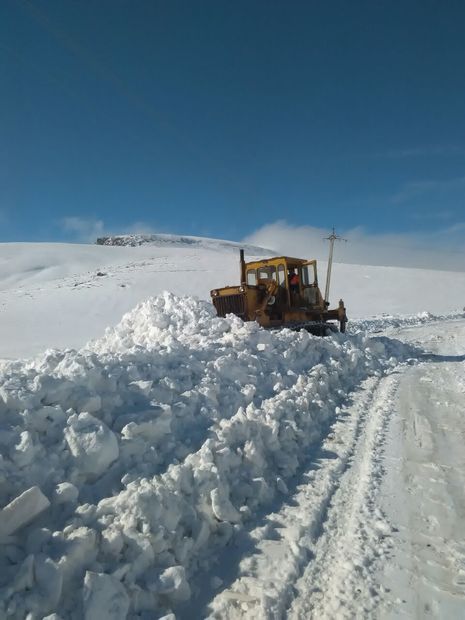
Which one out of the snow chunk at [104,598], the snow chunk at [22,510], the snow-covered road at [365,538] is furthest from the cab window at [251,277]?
the snow chunk at [104,598]

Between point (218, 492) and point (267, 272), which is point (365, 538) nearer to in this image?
point (218, 492)

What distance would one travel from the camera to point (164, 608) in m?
2.71

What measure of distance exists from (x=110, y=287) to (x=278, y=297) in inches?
870

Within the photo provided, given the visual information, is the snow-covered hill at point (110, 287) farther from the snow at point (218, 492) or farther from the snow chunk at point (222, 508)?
the snow chunk at point (222, 508)

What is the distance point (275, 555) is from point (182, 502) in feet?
2.56

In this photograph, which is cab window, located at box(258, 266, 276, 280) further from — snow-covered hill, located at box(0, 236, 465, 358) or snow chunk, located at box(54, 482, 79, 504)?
snow chunk, located at box(54, 482, 79, 504)

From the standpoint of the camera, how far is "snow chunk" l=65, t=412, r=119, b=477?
356cm

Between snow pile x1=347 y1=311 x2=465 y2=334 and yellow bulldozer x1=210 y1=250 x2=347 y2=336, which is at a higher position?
yellow bulldozer x1=210 y1=250 x2=347 y2=336

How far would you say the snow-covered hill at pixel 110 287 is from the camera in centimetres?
2134

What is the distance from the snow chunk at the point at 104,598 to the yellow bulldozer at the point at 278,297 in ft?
30.4

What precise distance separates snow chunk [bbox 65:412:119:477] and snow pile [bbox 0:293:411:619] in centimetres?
1

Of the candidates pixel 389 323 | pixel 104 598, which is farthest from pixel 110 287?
pixel 104 598

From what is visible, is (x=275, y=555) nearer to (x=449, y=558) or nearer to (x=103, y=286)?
(x=449, y=558)

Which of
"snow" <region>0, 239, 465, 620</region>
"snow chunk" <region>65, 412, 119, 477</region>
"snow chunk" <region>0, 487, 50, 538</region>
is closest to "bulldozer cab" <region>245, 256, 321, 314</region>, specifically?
"snow" <region>0, 239, 465, 620</region>
